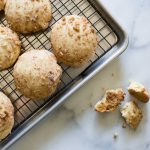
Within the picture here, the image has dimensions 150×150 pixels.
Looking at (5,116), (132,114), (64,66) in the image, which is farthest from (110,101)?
(5,116)

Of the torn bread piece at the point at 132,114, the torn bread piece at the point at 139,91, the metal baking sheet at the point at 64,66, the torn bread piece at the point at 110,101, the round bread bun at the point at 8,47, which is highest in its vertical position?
the round bread bun at the point at 8,47

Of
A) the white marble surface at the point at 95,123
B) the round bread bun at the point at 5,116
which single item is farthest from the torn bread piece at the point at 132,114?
the round bread bun at the point at 5,116

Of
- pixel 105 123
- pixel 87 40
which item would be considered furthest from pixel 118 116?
pixel 87 40

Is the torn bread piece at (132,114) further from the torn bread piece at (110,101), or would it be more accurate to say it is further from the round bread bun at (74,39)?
the round bread bun at (74,39)

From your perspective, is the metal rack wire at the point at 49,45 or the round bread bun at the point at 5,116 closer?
the round bread bun at the point at 5,116

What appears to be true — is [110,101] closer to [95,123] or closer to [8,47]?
[95,123]

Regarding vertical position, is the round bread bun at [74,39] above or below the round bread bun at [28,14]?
below
